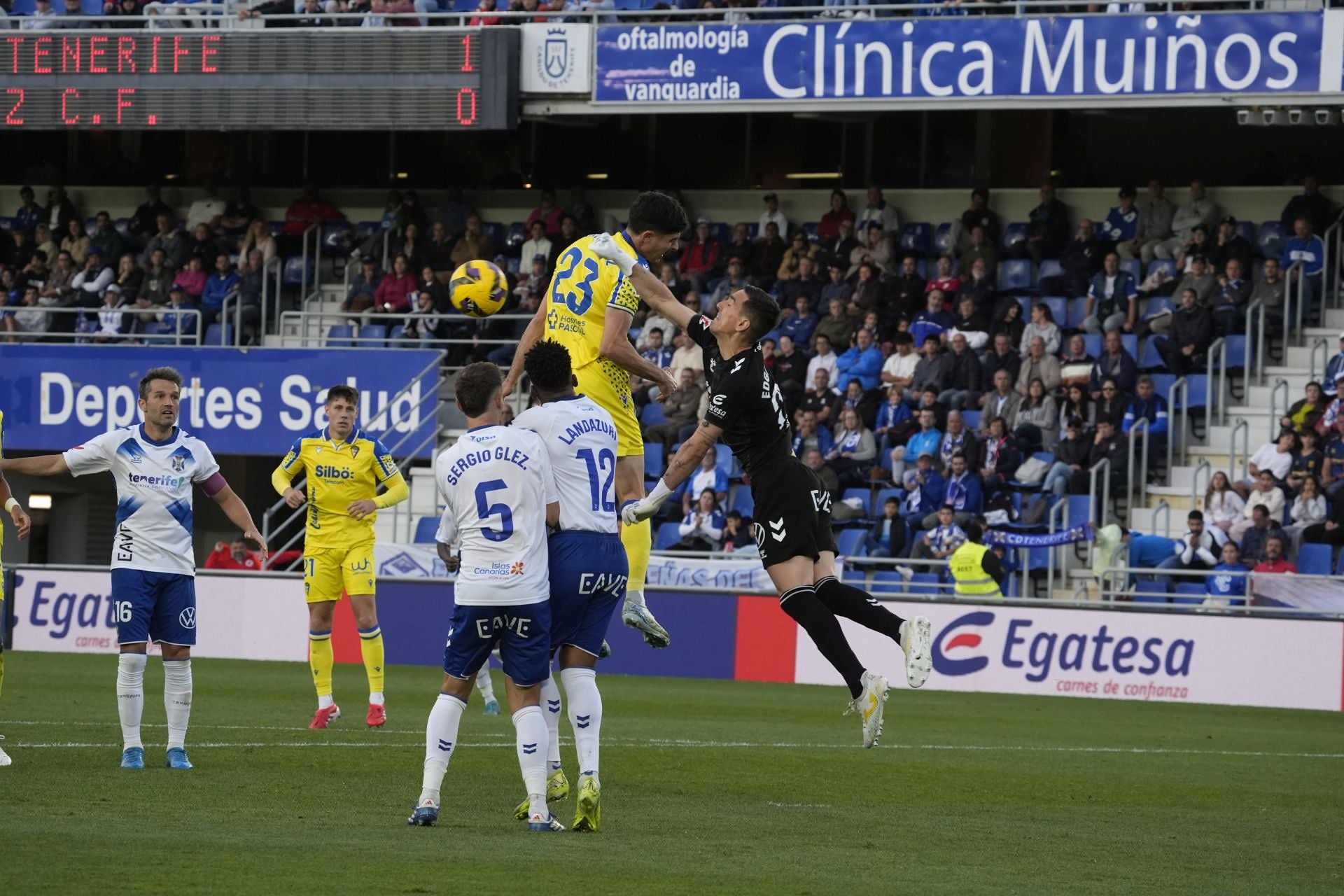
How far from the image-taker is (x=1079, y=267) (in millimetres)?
26078

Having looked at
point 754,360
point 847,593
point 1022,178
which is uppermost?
point 1022,178

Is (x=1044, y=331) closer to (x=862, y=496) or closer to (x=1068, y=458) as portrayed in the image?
(x=1068, y=458)

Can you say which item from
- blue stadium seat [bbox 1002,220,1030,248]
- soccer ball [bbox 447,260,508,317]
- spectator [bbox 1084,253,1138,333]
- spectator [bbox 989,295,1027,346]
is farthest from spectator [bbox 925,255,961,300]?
soccer ball [bbox 447,260,508,317]

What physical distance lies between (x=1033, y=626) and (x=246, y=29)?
14315mm

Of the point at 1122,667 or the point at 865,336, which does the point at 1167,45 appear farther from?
the point at 1122,667

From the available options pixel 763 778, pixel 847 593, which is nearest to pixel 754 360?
pixel 847 593

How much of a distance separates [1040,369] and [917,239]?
436cm

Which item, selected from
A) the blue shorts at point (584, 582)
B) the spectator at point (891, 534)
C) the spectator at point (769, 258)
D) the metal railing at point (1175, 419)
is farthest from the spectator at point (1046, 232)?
the blue shorts at point (584, 582)

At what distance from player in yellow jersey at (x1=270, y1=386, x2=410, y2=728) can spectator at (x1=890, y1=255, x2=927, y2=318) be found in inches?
493

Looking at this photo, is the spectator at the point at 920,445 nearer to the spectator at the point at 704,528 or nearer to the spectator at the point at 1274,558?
the spectator at the point at 704,528

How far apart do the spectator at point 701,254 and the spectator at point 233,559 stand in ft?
20.3

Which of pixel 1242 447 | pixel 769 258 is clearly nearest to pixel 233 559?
pixel 769 258

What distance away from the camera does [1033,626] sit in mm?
20609

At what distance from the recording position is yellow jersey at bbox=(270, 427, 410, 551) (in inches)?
591
